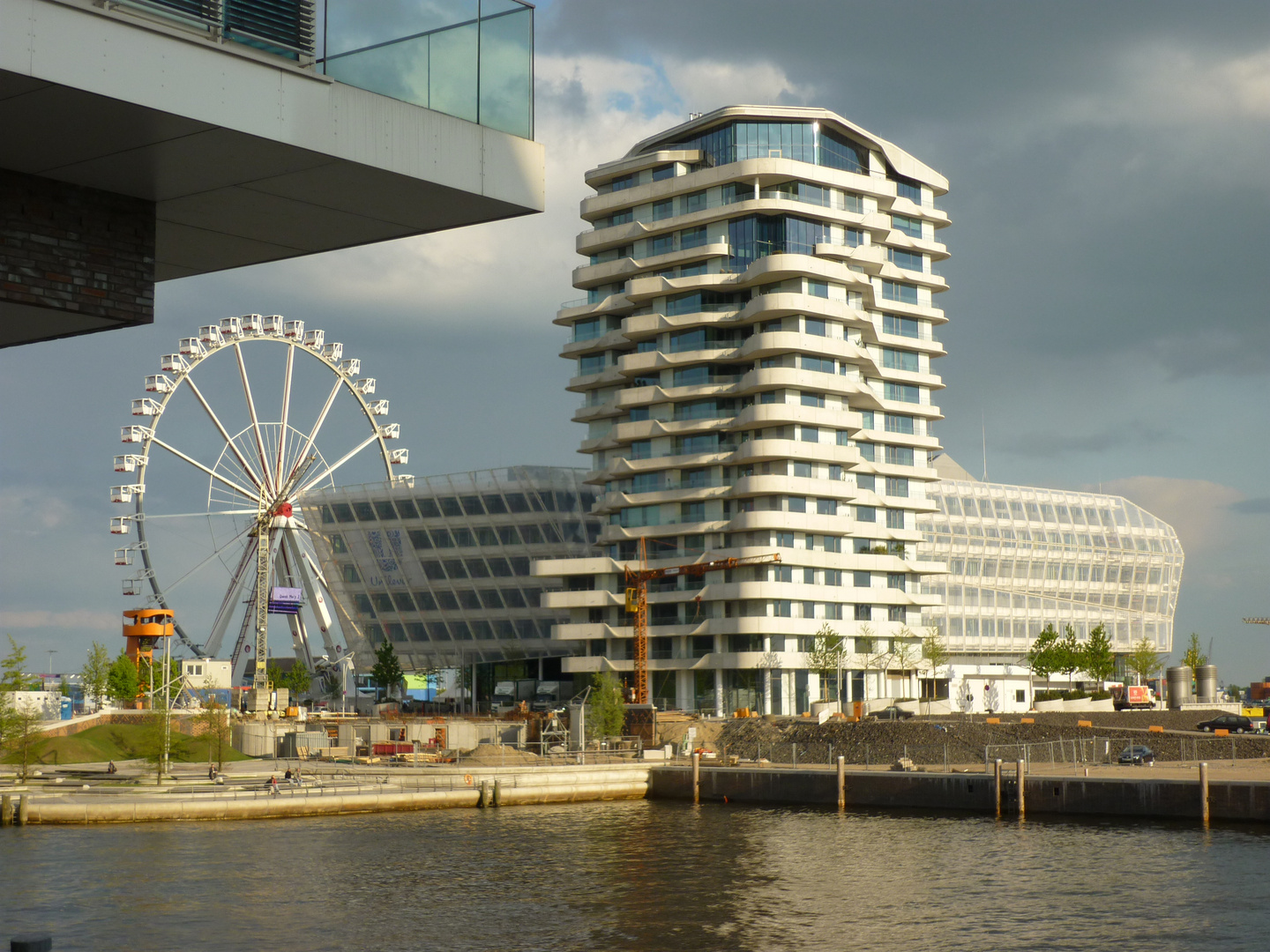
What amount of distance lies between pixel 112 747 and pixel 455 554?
5477 cm

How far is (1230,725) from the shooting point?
285 feet

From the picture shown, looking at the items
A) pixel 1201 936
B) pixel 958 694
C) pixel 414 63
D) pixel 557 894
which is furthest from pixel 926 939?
pixel 958 694

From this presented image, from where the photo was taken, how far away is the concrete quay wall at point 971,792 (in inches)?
2192

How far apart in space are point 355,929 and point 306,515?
118 m

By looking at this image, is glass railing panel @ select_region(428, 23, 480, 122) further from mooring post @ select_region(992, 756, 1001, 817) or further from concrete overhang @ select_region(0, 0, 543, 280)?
mooring post @ select_region(992, 756, 1001, 817)

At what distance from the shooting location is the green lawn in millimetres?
85250

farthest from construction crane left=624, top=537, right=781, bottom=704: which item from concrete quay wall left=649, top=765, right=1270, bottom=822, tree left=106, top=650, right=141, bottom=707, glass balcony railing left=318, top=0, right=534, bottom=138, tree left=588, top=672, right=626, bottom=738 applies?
glass balcony railing left=318, top=0, right=534, bottom=138

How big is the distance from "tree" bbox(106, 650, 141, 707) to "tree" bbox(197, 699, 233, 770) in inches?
1523

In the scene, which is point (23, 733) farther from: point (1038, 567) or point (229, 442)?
point (1038, 567)

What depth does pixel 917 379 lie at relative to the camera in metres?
127

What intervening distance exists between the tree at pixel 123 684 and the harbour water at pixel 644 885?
226 feet

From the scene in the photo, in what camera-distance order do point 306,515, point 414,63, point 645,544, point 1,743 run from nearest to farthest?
point 414,63
point 1,743
point 645,544
point 306,515

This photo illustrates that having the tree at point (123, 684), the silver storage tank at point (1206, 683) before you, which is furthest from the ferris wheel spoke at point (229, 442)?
the silver storage tank at point (1206, 683)

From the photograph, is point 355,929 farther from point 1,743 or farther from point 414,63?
point 1,743
